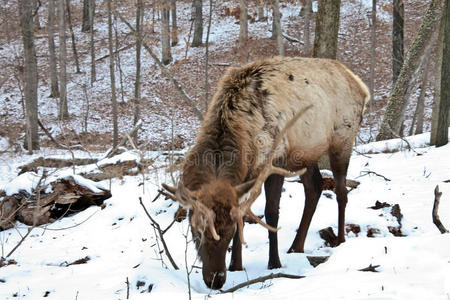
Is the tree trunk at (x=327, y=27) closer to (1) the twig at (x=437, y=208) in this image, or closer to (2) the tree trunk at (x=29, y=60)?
(1) the twig at (x=437, y=208)

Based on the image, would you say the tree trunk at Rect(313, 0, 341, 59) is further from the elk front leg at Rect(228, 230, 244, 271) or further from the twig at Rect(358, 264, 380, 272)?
the twig at Rect(358, 264, 380, 272)

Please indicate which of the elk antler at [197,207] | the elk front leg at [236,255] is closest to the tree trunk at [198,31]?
the elk front leg at [236,255]

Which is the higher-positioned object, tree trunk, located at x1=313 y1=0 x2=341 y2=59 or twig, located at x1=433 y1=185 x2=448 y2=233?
tree trunk, located at x1=313 y1=0 x2=341 y2=59

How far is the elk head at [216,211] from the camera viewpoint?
3258 mm

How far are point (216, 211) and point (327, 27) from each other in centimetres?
491

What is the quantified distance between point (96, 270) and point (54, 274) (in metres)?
0.46

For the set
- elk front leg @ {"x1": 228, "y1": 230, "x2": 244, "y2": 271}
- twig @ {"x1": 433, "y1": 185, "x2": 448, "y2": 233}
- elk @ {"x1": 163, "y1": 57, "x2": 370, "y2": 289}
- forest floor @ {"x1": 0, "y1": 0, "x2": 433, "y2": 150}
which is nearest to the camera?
elk @ {"x1": 163, "y1": 57, "x2": 370, "y2": 289}

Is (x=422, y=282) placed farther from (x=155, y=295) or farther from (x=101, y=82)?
(x=101, y=82)

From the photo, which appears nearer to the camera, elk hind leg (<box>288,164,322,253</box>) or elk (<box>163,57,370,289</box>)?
elk (<box>163,57,370,289</box>)

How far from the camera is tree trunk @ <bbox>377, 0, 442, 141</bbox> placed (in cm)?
959

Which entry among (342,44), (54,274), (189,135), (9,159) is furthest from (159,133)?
(54,274)

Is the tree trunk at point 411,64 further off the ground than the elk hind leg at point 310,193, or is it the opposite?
the tree trunk at point 411,64

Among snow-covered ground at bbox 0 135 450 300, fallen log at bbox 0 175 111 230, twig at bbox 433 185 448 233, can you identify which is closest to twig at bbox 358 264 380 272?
snow-covered ground at bbox 0 135 450 300

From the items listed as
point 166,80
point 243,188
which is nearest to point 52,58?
point 166,80
